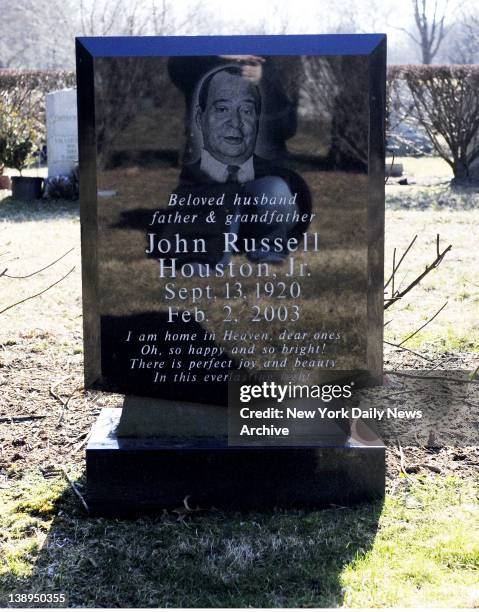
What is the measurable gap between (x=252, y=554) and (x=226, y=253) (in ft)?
3.59

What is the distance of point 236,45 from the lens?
3422mm

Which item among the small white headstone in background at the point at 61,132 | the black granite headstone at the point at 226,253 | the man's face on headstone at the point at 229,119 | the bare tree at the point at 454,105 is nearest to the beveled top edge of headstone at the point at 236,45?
the black granite headstone at the point at 226,253

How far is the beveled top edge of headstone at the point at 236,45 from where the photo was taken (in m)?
3.42

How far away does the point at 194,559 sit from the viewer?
3.18 m

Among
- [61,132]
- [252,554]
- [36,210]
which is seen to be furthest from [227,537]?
[61,132]

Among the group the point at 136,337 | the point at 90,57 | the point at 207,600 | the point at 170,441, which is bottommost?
the point at 207,600

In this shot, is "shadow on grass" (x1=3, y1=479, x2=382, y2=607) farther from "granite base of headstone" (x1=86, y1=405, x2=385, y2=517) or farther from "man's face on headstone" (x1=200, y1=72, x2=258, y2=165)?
"man's face on headstone" (x1=200, y1=72, x2=258, y2=165)

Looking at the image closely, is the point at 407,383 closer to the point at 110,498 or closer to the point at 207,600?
the point at 110,498

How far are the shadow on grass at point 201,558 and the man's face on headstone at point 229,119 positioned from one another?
4.43ft

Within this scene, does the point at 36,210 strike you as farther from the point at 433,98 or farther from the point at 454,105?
the point at 454,105

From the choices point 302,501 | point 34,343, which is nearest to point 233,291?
point 302,501

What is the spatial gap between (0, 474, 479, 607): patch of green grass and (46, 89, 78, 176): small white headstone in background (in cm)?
1091

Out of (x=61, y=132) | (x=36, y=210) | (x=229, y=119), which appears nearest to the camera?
(x=229, y=119)

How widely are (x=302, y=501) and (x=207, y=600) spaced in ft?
2.42
